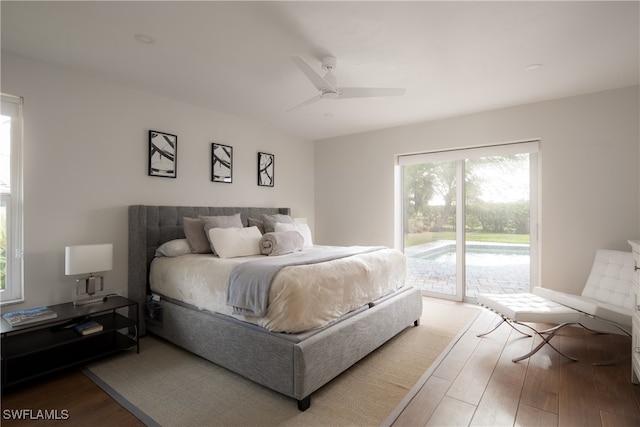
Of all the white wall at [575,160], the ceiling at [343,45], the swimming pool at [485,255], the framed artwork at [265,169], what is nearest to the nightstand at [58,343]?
the ceiling at [343,45]

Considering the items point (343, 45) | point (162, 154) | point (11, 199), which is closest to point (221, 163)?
point (162, 154)

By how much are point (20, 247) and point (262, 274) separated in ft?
6.94

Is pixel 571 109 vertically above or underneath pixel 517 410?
above

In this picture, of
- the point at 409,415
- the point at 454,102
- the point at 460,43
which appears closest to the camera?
the point at 409,415

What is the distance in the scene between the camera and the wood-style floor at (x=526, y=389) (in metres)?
1.85

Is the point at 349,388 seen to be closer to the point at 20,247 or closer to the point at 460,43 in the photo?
the point at 460,43

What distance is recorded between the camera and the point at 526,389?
215cm

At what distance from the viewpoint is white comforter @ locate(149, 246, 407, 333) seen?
205cm

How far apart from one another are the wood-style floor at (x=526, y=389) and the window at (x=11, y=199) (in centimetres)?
314

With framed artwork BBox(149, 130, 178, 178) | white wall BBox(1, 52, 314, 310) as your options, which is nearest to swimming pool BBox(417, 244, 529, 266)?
white wall BBox(1, 52, 314, 310)

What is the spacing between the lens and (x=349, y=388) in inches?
85.8

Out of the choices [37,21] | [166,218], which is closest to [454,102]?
[166,218]

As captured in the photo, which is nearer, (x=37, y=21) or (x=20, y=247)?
(x=37, y=21)

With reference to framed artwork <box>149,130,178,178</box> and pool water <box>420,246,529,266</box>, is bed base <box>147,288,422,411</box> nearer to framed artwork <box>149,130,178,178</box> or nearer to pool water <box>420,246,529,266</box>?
framed artwork <box>149,130,178,178</box>
